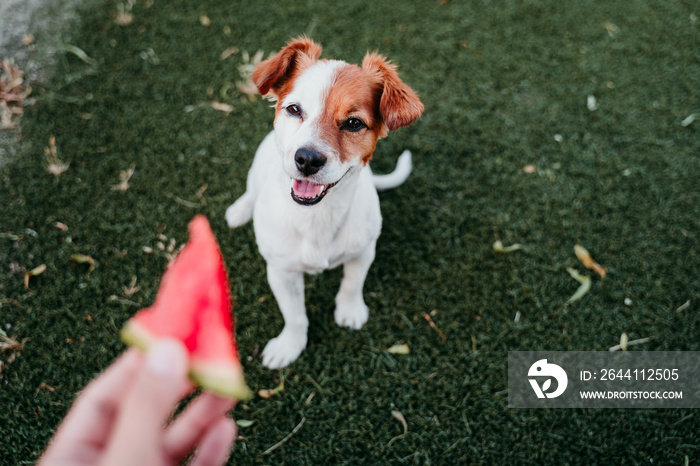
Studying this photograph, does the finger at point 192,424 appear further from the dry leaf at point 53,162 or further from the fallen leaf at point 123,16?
the fallen leaf at point 123,16

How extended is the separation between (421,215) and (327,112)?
6.21ft

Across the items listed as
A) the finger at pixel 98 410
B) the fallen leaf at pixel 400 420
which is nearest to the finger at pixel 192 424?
the finger at pixel 98 410

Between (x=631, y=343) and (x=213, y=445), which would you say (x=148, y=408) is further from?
(x=631, y=343)

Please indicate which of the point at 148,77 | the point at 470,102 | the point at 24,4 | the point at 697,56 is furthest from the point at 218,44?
the point at 697,56

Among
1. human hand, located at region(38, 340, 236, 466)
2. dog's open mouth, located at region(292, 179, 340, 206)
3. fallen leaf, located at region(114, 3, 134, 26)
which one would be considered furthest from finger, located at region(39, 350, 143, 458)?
fallen leaf, located at region(114, 3, 134, 26)

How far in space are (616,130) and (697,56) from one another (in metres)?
1.55

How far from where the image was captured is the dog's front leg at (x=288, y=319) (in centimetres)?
295

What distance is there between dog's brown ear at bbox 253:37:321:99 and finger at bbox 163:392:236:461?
1.78 m

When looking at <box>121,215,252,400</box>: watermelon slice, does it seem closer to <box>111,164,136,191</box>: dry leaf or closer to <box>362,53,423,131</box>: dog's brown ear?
<box>362,53,423,131</box>: dog's brown ear

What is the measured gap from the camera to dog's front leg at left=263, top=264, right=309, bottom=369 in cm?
295

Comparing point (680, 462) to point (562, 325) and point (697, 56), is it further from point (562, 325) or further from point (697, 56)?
point (697, 56)

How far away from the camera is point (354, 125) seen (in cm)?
247

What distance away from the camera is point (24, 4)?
4992 millimetres

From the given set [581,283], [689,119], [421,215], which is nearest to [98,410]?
[421,215]
